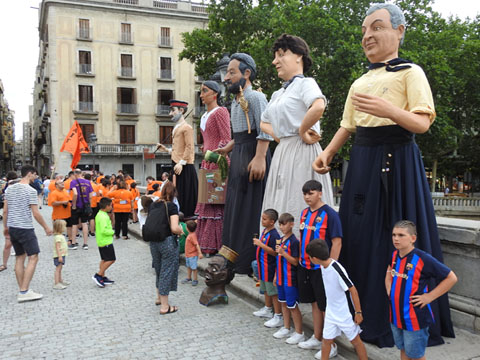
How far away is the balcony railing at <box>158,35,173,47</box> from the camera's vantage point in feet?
129

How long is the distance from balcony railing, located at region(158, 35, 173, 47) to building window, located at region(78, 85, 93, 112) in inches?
294

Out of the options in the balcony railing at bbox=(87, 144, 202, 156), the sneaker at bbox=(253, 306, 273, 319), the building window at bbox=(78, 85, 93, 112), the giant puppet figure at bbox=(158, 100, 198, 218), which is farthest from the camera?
the balcony railing at bbox=(87, 144, 202, 156)

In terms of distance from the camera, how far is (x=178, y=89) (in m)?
40.0

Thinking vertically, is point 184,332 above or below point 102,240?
below

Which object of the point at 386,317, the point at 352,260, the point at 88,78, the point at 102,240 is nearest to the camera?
the point at 386,317

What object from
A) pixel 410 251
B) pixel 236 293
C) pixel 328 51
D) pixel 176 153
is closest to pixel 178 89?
pixel 328 51

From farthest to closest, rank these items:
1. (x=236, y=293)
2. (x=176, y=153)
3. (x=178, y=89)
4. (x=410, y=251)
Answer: (x=178, y=89) < (x=176, y=153) < (x=236, y=293) < (x=410, y=251)

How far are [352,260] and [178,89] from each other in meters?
38.0

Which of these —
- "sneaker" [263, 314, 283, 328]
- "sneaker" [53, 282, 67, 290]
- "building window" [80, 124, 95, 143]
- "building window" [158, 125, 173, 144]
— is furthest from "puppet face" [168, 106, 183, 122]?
"building window" [158, 125, 173, 144]

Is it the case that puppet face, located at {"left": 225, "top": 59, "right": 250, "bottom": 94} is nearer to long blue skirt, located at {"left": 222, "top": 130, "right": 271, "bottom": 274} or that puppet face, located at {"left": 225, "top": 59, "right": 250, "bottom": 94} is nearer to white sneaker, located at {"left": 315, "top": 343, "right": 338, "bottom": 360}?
long blue skirt, located at {"left": 222, "top": 130, "right": 271, "bottom": 274}

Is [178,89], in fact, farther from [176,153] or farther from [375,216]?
[375,216]

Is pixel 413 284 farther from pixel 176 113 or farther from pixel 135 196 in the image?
pixel 135 196

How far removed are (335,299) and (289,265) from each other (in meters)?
0.70

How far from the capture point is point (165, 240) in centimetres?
518
